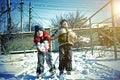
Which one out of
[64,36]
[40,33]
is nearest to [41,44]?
[40,33]

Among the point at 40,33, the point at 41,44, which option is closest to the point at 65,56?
the point at 41,44

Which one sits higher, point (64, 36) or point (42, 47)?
point (64, 36)

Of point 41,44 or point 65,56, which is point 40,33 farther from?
point 65,56

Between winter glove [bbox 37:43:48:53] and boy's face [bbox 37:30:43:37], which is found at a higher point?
boy's face [bbox 37:30:43:37]

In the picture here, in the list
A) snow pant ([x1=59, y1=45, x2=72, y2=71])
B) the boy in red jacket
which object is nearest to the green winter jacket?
snow pant ([x1=59, y1=45, x2=72, y2=71])

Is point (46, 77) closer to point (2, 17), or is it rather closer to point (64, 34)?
point (64, 34)

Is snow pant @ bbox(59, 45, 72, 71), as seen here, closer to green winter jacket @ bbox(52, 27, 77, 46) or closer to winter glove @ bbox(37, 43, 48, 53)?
green winter jacket @ bbox(52, 27, 77, 46)

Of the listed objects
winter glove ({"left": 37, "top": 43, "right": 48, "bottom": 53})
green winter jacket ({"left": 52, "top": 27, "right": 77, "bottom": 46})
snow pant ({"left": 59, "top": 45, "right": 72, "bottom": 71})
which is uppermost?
green winter jacket ({"left": 52, "top": 27, "right": 77, "bottom": 46})

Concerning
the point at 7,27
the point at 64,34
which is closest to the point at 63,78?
the point at 64,34

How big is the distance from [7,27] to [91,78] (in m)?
4.70

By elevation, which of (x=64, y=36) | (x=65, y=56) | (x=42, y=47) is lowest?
(x=65, y=56)

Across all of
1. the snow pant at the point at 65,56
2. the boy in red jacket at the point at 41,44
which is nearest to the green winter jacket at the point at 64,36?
the snow pant at the point at 65,56

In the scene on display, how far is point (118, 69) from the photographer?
9.32ft

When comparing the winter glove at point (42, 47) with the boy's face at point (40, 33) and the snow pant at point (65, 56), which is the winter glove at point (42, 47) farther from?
the snow pant at point (65, 56)
